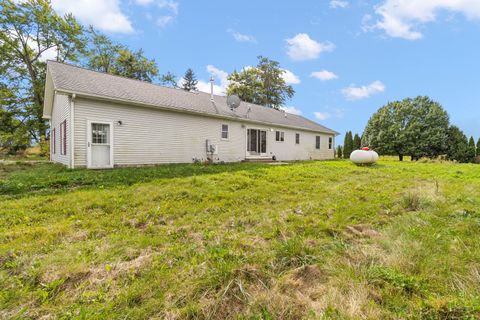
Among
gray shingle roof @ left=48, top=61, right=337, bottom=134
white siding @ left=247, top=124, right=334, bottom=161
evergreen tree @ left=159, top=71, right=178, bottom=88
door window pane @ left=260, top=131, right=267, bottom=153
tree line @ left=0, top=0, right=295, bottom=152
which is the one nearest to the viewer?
gray shingle roof @ left=48, top=61, right=337, bottom=134

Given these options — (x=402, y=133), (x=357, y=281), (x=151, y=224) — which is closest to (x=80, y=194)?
(x=151, y=224)

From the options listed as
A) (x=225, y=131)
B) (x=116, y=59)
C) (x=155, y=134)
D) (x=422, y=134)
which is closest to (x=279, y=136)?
(x=225, y=131)

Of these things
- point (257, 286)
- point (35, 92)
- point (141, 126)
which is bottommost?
point (257, 286)

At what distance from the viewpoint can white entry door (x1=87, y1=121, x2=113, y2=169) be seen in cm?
877

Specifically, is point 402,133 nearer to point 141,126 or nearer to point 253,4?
point 253,4

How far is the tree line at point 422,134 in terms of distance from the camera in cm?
1794

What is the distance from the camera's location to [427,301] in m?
1.73

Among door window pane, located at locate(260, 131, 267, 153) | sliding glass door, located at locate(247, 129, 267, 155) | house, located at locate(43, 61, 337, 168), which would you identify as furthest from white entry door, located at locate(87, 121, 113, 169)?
door window pane, located at locate(260, 131, 267, 153)

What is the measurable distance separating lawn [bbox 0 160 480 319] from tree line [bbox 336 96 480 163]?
52.2 feet

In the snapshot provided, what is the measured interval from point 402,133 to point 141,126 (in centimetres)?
1859

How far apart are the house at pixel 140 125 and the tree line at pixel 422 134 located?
9904mm

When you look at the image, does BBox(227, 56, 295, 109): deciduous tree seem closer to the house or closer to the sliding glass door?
the house

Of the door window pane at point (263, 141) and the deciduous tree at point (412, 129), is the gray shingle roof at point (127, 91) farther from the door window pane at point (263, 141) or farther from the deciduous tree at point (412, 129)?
the deciduous tree at point (412, 129)

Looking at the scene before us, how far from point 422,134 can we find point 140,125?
19.4 m
